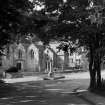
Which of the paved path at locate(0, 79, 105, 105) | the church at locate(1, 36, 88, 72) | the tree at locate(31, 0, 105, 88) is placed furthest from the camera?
the church at locate(1, 36, 88, 72)

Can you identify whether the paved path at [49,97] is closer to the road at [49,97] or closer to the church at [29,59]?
the road at [49,97]

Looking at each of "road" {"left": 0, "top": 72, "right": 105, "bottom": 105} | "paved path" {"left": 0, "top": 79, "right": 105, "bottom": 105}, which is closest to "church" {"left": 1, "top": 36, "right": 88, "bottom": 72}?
"road" {"left": 0, "top": 72, "right": 105, "bottom": 105}

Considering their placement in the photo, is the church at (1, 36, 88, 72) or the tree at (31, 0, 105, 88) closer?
the tree at (31, 0, 105, 88)

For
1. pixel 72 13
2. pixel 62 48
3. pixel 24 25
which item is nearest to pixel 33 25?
pixel 24 25

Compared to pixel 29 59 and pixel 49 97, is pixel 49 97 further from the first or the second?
pixel 29 59

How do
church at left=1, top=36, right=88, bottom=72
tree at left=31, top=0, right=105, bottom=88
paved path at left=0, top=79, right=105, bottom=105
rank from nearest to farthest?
paved path at left=0, top=79, right=105, bottom=105, tree at left=31, top=0, right=105, bottom=88, church at left=1, top=36, right=88, bottom=72

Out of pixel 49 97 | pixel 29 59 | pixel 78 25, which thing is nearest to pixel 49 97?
pixel 49 97

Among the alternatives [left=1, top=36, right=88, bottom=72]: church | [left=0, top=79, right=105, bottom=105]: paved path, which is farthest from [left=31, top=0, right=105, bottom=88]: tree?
[left=1, top=36, right=88, bottom=72]: church

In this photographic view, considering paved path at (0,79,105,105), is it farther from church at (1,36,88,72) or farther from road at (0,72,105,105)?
church at (1,36,88,72)

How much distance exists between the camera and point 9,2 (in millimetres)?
5980

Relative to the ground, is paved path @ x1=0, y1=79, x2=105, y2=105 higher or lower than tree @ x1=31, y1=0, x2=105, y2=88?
lower

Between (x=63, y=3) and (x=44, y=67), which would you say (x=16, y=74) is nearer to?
(x=44, y=67)

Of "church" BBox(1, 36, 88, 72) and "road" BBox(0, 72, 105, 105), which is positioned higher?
"church" BBox(1, 36, 88, 72)

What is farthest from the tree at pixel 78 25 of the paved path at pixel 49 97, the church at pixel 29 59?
the church at pixel 29 59
